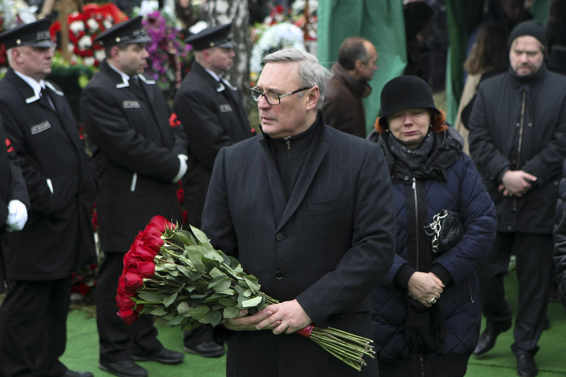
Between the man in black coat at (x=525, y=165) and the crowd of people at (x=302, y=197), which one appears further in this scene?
the man in black coat at (x=525, y=165)

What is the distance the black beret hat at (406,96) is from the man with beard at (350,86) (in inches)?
92.7

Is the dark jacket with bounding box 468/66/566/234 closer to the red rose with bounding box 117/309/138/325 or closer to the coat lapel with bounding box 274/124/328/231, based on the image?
the coat lapel with bounding box 274/124/328/231

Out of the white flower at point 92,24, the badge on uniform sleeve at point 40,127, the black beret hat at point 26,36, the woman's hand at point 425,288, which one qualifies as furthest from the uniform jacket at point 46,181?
the white flower at point 92,24

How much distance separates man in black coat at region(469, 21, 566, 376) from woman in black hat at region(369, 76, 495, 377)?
165cm

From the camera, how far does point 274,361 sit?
9.32 feet

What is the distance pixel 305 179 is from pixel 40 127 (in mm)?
2503

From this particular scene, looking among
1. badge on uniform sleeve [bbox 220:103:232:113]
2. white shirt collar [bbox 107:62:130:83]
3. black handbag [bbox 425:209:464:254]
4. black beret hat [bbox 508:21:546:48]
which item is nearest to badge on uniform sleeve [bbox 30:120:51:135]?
white shirt collar [bbox 107:62:130:83]

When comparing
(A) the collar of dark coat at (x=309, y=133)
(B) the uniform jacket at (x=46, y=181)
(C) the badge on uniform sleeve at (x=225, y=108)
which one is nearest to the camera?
(A) the collar of dark coat at (x=309, y=133)

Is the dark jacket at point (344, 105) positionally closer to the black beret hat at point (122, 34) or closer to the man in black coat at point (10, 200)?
the black beret hat at point (122, 34)

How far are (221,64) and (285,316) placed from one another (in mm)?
3592

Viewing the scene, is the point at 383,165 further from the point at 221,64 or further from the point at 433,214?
the point at 221,64

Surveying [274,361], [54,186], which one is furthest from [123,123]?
[274,361]

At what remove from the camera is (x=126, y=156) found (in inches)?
204

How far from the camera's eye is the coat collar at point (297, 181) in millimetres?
2762
